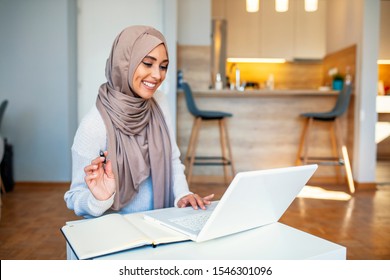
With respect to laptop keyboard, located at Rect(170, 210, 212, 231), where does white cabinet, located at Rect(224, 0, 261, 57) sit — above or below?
above

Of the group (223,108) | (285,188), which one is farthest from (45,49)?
(285,188)

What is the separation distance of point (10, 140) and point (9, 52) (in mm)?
882

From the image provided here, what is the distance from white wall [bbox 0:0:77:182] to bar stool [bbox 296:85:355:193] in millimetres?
2389

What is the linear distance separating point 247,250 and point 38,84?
3.94 metres

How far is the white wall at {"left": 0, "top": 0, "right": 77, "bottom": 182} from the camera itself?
4.22m

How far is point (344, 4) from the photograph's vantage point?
4941 mm

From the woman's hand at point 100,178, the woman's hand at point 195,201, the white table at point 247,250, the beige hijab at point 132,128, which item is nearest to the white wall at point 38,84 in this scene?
the beige hijab at point 132,128

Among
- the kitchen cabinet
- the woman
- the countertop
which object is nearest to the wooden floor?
the countertop

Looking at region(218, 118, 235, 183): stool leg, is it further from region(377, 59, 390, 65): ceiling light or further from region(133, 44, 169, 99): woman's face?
region(133, 44, 169, 99): woman's face

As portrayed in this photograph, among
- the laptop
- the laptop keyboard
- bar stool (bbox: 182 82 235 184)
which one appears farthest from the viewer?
bar stool (bbox: 182 82 235 184)

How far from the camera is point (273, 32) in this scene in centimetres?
653

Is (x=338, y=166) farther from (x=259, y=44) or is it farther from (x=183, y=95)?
(x=259, y=44)
